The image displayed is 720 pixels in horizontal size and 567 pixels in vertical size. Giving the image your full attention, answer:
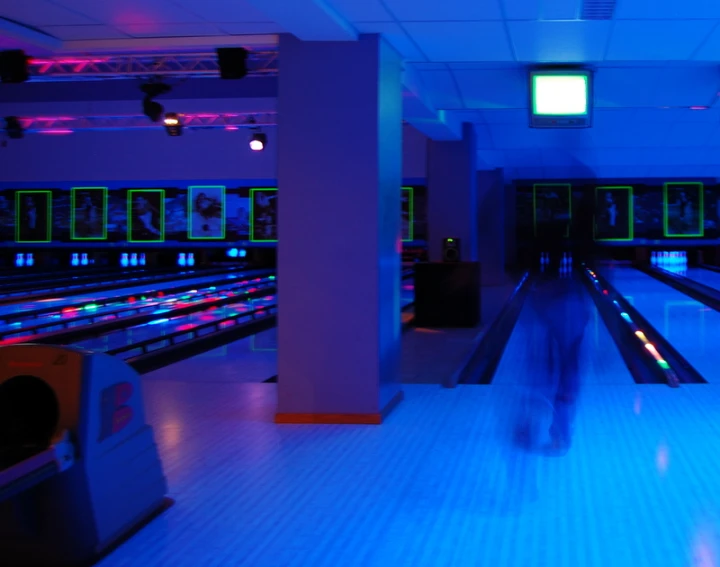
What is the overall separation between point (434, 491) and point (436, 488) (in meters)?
0.04

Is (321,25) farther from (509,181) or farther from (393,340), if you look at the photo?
(509,181)

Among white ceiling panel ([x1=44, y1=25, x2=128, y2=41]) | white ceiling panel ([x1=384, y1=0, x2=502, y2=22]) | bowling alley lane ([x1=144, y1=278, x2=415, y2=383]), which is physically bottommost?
bowling alley lane ([x1=144, y1=278, x2=415, y2=383])

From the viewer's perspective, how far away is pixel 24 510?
266 cm

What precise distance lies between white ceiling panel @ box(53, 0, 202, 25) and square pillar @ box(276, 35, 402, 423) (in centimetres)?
63

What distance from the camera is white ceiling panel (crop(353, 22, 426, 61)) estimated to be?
183 inches

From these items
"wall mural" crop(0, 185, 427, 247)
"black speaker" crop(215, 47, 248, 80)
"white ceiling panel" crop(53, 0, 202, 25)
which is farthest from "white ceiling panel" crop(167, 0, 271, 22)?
"wall mural" crop(0, 185, 427, 247)

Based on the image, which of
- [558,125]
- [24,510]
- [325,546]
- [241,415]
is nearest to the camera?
[24,510]

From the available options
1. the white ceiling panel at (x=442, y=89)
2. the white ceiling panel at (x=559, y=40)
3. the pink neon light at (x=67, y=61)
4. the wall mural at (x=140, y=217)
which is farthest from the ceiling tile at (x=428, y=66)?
the wall mural at (x=140, y=217)

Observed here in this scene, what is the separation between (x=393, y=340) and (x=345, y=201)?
0.94 metres

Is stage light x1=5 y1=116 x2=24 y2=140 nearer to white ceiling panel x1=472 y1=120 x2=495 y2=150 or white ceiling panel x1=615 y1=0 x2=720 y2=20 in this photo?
white ceiling panel x1=472 y1=120 x2=495 y2=150

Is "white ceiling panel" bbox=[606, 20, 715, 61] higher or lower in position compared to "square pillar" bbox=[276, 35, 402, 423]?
higher

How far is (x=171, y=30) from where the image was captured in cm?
489

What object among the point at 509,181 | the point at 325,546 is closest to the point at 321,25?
the point at 325,546

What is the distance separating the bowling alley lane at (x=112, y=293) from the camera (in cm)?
1084
